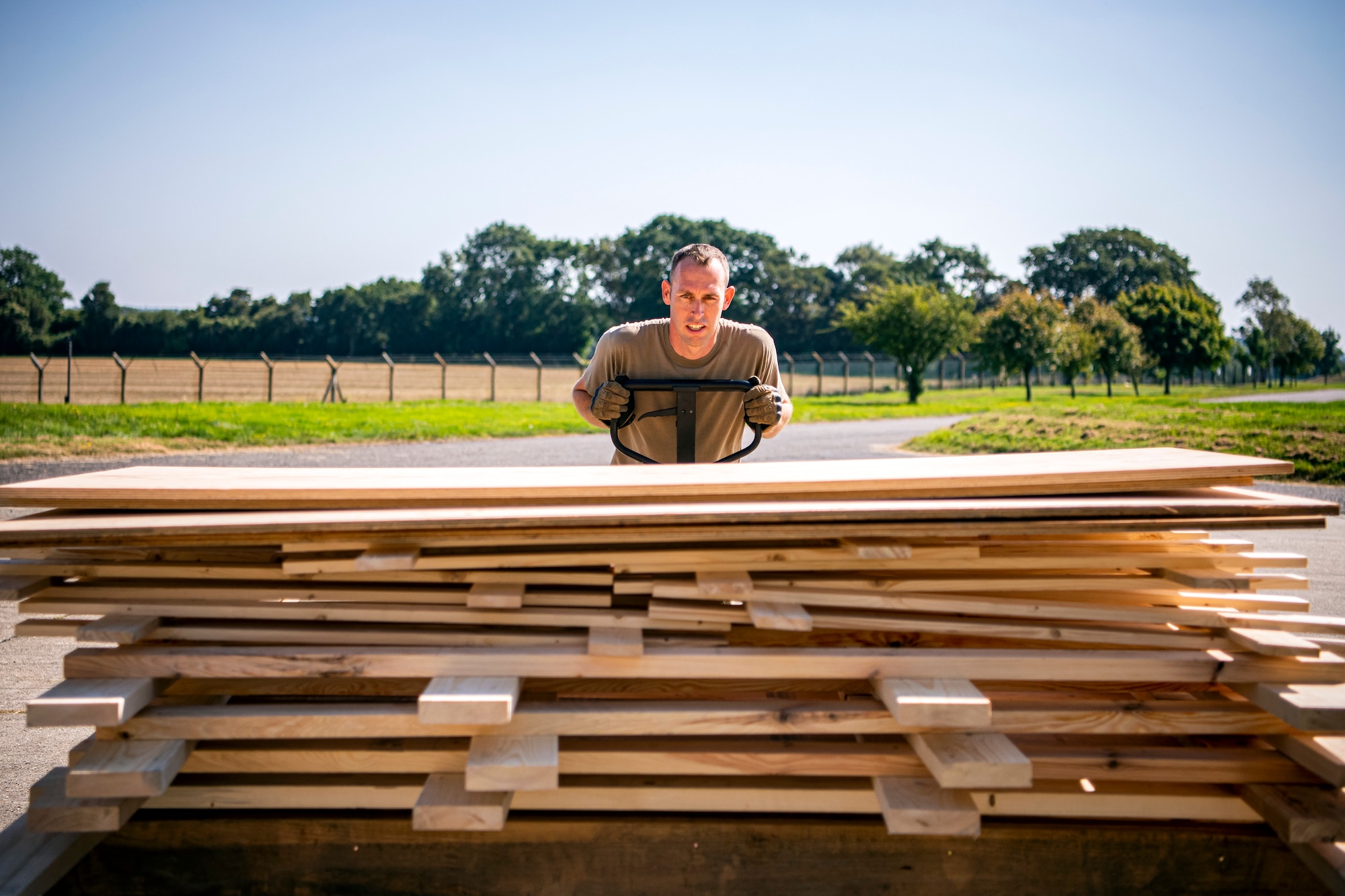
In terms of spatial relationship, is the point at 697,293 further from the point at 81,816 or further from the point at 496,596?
the point at 81,816

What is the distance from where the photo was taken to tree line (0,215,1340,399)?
183 ft

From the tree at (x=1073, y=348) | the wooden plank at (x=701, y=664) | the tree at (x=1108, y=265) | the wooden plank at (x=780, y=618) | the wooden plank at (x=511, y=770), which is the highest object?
the tree at (x=1108, y=265)

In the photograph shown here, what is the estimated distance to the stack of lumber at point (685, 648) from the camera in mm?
1956

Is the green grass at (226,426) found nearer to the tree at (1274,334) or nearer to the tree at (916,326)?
the tree at (916,326)

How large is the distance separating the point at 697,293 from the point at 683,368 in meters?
0.43

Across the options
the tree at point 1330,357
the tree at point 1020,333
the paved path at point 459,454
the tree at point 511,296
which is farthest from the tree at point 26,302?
the tree at point 1330,357

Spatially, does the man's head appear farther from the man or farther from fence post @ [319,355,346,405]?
fence post @ [319,355,346,405]

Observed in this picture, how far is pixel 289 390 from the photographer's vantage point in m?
33.3

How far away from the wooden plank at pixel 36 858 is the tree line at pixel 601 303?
2267 inches

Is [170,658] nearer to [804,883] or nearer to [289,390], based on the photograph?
[804,883]

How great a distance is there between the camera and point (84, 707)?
184 centimetres

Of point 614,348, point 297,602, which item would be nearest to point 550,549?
point 297,602

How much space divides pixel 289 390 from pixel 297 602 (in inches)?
1355

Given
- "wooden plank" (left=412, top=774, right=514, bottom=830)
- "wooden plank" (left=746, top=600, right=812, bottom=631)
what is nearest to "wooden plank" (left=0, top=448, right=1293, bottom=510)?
"wooden plank" (left=746, top=600, right=812, bottom=631)
